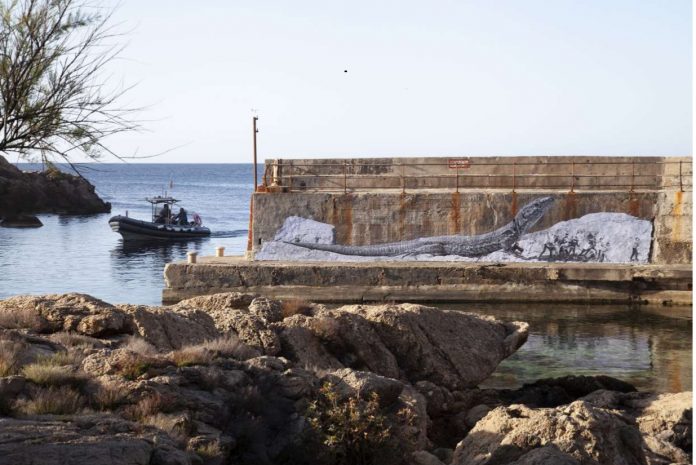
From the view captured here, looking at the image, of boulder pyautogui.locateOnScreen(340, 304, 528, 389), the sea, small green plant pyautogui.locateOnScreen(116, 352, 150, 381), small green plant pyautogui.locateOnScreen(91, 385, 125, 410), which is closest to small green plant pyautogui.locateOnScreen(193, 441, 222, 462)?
small green plant pyautogui.locateOnScreen(91, 385, 125, 410)

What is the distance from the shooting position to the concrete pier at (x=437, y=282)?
25.5 metres

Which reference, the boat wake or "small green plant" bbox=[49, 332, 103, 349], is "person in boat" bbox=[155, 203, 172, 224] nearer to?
the boat wake

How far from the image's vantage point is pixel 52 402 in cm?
823

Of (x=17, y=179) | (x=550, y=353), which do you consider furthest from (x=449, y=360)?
(x=17, y=179)

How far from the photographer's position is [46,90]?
1141cm

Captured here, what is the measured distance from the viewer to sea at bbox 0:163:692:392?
1822 cm

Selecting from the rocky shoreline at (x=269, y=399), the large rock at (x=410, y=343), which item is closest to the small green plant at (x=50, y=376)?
the rocky shoreline at (x=269, y=399)

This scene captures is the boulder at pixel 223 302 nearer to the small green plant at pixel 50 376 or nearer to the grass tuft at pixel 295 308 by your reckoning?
the grass tuft at pixel 295 308

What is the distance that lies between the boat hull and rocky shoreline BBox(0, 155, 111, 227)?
565 inches

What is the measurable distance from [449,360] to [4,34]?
7.64m

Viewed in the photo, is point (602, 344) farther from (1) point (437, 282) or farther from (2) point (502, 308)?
(1) point (437, 282)

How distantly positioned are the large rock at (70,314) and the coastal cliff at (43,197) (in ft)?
170

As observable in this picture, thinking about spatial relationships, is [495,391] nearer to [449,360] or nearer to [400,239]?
[449,360]

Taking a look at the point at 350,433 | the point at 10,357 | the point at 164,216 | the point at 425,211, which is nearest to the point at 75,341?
the point at 10,357
